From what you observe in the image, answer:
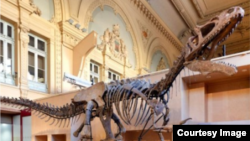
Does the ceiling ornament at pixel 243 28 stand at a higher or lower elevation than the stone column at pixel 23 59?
higher

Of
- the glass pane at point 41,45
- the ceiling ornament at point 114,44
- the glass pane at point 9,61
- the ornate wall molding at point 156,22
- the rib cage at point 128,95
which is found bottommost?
the rib cage at point 128,95

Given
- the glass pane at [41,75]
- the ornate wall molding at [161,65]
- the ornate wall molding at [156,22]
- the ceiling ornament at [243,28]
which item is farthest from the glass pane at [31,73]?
the ceiling ornament at [243,28]

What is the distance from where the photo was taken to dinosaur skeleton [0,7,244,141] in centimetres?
225

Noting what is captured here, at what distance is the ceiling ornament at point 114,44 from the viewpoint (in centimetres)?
934

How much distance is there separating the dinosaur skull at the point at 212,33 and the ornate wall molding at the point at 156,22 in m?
9.75

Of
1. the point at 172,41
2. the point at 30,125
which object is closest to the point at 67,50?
the point at 30,125

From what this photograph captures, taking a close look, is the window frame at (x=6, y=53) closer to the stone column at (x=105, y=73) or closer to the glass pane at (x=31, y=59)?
the glass pane at (x=31, y=59)

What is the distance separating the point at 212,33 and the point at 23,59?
5.37 m

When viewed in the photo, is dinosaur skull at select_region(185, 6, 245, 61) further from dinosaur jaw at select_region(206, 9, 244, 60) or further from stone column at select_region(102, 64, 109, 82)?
stone column at select_region(102, 64, 109, 82)

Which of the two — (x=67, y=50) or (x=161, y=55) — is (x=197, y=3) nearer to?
(x=161, y=55)

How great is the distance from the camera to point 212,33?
7.51 feet

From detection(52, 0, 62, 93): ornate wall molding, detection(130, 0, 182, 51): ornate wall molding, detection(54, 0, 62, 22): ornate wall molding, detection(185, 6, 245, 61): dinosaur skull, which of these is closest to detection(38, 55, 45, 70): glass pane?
detection(52, 0, 62, 93): ornate wall molding

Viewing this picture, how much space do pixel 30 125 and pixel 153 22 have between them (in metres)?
9.95

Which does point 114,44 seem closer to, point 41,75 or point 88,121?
point 41,75
